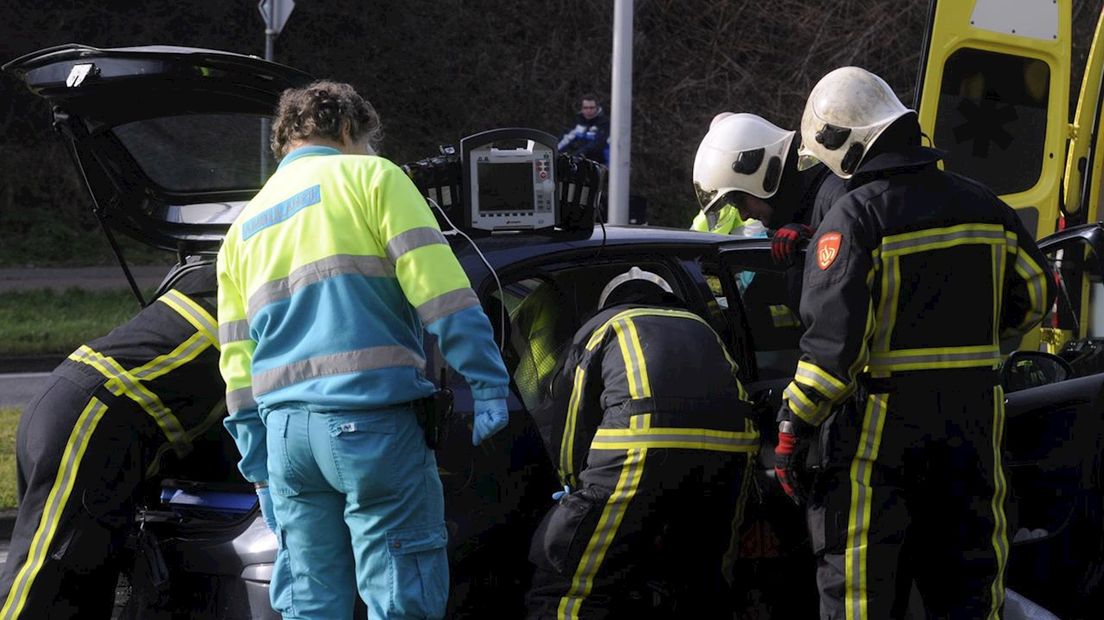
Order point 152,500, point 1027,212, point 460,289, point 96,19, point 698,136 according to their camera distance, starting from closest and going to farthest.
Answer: point 460,289 → point 152,500 → point 1027,212 → point 96,19 → point 698,136

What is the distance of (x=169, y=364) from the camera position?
12.1 ft

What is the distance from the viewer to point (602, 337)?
3.66 meters

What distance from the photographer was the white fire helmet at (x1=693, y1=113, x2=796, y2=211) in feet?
14.3

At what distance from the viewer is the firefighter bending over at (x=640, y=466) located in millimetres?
3557

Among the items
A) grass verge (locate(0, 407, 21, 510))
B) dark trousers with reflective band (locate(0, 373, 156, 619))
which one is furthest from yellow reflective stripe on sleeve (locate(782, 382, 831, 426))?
grass verge (locate(0, 407, 21, 510))

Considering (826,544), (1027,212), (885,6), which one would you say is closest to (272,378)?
(826,544)

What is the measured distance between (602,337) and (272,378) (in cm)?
85

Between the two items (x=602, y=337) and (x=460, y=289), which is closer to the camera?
(x=460, y=289)

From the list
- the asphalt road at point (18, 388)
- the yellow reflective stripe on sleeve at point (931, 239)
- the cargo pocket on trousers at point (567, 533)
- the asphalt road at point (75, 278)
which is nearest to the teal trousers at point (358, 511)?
the cargo pocket on trousers at point (567, 533)

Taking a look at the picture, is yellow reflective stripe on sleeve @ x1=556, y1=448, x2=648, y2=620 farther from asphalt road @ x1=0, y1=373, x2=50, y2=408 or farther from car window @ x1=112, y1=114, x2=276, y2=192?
asphalt road @ x1=0, y1=373, x2=50, y2=408

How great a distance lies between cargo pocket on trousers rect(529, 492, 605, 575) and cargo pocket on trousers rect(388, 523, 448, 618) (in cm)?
37

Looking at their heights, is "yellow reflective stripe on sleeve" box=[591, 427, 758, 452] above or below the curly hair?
below

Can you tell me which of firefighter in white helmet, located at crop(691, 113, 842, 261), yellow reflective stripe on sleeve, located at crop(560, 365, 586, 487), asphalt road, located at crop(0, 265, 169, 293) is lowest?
asphalt road, located at crop(0, 265, 169, 293)

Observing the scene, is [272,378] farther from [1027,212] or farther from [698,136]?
[698,136]
